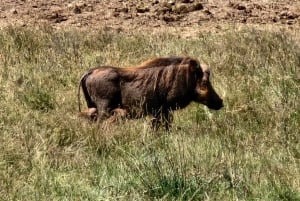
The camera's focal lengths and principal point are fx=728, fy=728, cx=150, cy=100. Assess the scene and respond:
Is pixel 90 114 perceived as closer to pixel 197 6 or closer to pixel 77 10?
pixel 77 10

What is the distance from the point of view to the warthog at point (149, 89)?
20.8 ft

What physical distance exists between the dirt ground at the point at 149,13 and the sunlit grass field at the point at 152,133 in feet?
6.56

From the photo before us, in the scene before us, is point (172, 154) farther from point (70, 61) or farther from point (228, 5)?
point (228, 5)

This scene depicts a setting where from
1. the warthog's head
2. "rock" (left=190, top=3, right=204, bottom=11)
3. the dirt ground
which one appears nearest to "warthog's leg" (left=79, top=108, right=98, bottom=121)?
the warthog's head

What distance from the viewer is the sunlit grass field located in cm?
468

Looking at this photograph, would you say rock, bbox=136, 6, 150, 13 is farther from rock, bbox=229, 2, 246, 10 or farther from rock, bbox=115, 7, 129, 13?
rock, bbox=229, 2, 246, 10

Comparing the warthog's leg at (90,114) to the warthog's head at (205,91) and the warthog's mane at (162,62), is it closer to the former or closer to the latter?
the warthog's mane at (162,62)

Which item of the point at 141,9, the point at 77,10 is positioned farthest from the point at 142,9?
the point at 77,10

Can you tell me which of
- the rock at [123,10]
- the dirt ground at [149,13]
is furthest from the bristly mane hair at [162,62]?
the rock at [123,10]

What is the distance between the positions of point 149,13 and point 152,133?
626cm

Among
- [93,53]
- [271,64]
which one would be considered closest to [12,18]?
[93,53]

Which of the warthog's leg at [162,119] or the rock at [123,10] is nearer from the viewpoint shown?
the warthog's leg at [162,119]

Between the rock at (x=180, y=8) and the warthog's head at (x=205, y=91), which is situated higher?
the warthog's head at (x=205, y=91)

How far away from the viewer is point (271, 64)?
7.96 meters
